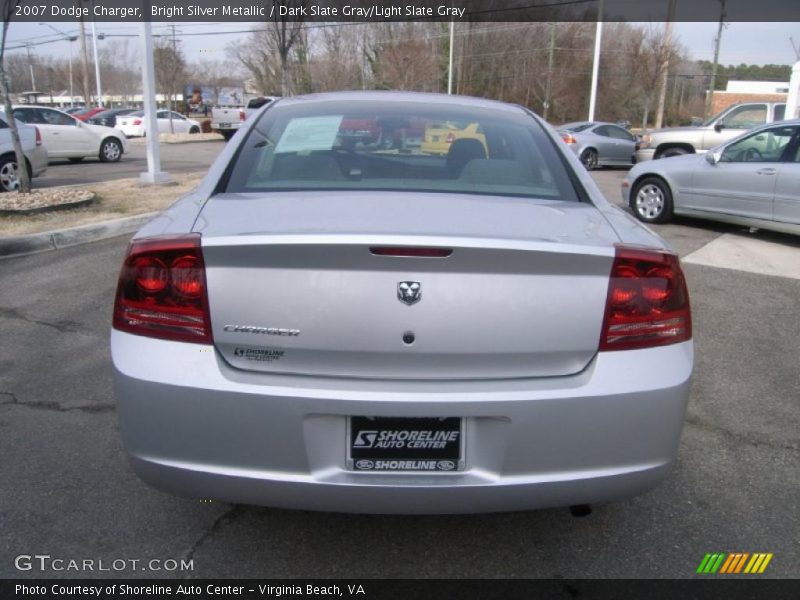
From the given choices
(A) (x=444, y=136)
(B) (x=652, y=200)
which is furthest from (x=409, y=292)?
(B) (x=652, y=200)

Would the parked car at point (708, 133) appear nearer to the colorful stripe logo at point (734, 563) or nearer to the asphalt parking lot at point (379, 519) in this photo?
the asphalt parking lot at point (379, 519)

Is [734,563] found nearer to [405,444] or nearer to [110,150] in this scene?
[405,444]

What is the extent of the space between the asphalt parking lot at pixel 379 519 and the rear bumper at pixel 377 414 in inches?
17.6

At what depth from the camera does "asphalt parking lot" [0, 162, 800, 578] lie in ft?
7.86

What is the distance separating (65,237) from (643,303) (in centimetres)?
678

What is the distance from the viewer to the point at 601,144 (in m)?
19.2

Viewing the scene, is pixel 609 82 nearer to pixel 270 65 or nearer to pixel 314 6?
pixel 270 65

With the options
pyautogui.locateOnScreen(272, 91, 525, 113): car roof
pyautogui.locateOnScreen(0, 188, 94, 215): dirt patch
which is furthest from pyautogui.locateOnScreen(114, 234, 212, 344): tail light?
pyautogui.locateOnScreen(0, 188, 94, 215): dirt patch

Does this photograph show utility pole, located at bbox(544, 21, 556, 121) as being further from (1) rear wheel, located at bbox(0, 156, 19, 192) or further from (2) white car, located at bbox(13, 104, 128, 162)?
(1) rear wheel, located at bbox(0, 156, 19, 192)

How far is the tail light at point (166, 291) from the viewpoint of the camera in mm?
2027

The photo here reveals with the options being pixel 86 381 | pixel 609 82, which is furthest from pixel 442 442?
pixel 609 82

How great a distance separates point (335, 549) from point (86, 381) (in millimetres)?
2174

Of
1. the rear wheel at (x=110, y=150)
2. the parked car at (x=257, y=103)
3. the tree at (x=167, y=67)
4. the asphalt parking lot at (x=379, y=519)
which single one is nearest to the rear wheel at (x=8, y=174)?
the parked car at (x=257, y=103)

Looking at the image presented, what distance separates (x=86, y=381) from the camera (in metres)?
3.88
